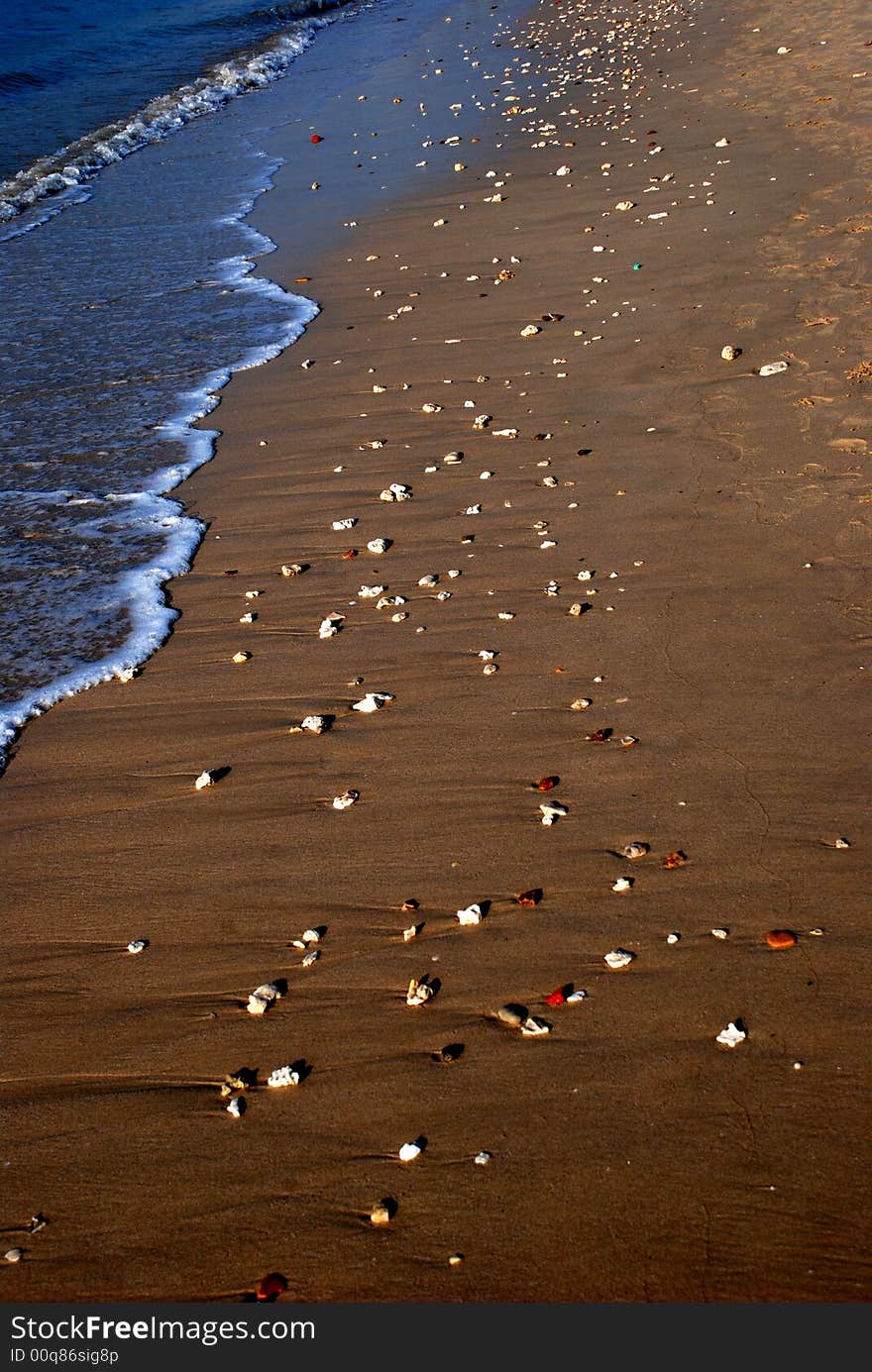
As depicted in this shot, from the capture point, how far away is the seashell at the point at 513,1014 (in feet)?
10.7

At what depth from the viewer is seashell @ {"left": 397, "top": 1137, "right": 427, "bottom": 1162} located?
2.96 m

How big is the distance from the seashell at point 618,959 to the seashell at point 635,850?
0.44m

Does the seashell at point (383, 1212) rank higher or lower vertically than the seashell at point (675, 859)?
lower

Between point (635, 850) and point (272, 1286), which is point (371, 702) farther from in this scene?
point (272, 1286)

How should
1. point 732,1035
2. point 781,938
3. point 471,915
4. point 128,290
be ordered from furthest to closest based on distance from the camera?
point 128,290 < point 471,915 < point 781,938 < point 732,1035

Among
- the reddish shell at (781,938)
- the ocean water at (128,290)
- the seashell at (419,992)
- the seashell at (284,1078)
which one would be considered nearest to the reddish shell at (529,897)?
the seashell at (419,992)

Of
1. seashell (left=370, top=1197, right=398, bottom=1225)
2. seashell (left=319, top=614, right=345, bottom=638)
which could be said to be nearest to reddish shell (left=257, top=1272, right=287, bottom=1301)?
seashell (left=370, top=1197, right=398, bottom=1225)

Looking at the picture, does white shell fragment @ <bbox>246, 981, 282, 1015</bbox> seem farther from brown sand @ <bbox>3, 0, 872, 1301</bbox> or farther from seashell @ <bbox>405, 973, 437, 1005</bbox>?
seashell @ <bbox>405, 973, 437, 1005</bbox>

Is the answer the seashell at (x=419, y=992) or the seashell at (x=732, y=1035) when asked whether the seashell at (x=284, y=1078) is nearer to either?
the seashell at (x=419, y=992)

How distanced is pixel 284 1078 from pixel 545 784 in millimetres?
1491

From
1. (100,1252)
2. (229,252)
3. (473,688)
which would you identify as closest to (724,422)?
(473,688)

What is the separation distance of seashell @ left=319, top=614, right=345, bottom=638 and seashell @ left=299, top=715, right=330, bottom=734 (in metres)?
0.74

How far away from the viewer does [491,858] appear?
3.91 m

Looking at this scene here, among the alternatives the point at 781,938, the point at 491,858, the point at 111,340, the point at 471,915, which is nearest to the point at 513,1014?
the point at 471,915
